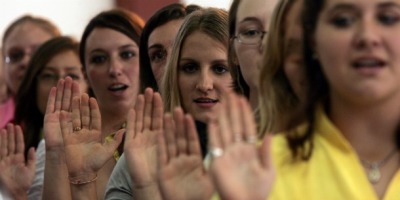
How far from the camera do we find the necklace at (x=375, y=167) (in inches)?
129

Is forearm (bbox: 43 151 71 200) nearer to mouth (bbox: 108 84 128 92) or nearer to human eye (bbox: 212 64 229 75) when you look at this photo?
human eye (bbox: 212 64 229 75)

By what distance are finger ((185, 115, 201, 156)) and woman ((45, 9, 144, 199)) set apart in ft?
7.00

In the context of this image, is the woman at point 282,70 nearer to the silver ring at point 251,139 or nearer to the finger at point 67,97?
the silver ring at point 251,139

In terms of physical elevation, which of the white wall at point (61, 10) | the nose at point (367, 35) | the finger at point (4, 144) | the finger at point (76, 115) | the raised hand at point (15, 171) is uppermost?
the nose at point (367, 35)

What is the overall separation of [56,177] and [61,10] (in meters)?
5.58

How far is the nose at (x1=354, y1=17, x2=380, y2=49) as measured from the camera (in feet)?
10.3

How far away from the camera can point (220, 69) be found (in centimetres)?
493

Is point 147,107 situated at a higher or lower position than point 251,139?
lower

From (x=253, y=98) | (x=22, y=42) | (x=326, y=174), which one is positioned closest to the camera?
(x=326, y=174)

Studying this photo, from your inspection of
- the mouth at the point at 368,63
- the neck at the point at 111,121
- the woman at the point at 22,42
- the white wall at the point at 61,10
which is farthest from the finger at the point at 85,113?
the white wall at the point at 61,10

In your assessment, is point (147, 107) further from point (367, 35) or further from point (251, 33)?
point (367, 35)

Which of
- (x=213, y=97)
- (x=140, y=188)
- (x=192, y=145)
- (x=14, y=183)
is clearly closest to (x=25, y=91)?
(x=14, y=183)

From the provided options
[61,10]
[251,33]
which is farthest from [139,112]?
[61,10]

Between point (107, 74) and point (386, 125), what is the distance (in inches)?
110
